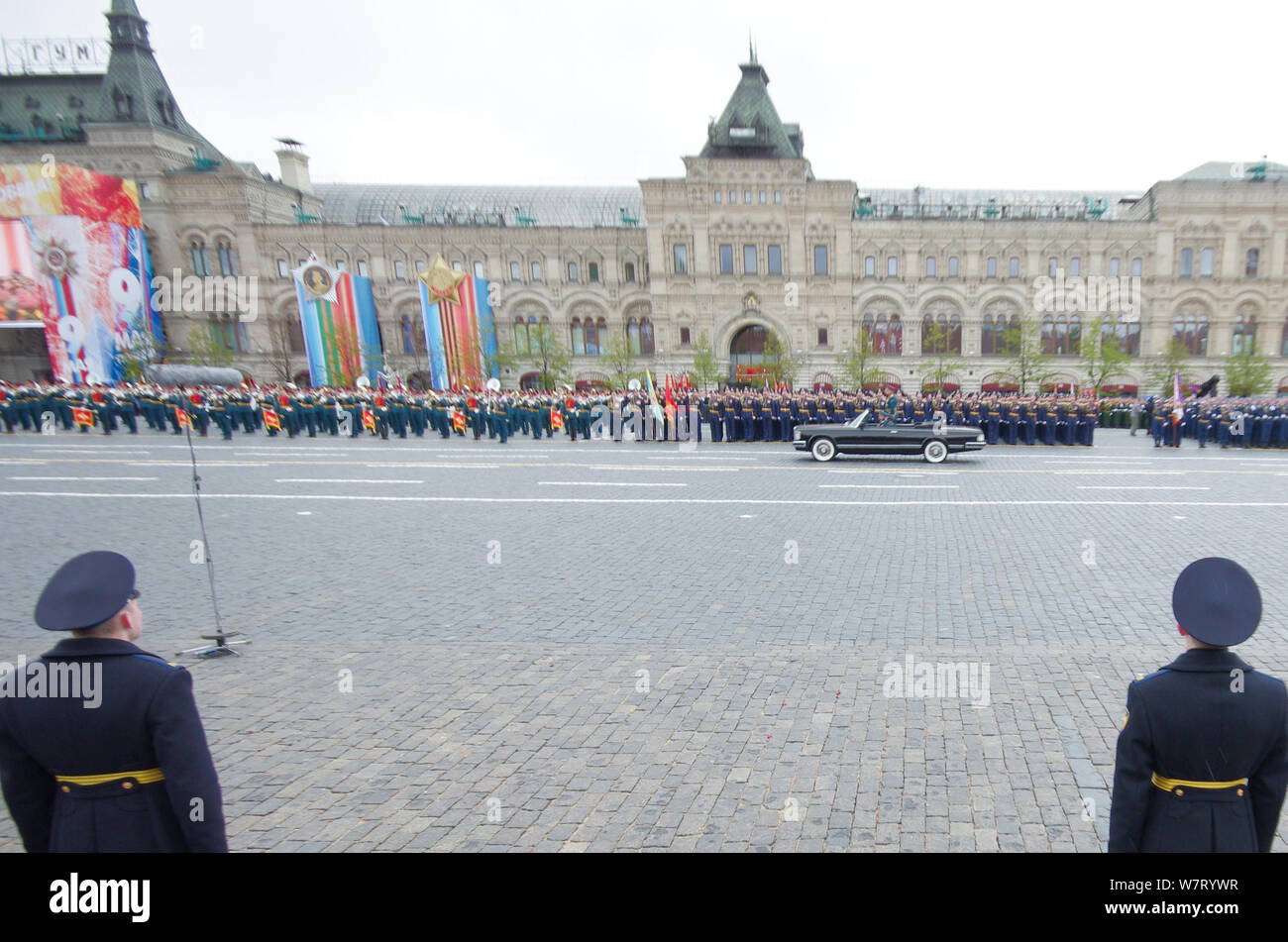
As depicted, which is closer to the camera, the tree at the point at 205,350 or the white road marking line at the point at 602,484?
the white road marking line at the point at 602,484

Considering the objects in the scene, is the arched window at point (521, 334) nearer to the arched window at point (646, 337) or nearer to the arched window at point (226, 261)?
the arched window at point (646, 337)

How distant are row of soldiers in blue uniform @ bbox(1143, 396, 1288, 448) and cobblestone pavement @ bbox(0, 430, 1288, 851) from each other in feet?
35.1

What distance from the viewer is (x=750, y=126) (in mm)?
45625

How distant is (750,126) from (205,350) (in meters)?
41.8

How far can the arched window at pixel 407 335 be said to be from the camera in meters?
48.5

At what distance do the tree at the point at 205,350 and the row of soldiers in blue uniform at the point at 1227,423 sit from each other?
52.6 meters

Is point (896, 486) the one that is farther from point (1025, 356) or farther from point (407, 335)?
point (407, 335)

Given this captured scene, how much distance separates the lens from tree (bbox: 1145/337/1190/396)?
42.5 m

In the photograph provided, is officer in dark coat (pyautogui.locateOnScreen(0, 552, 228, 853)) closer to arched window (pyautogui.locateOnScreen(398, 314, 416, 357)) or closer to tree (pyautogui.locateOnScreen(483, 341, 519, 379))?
tree (pyautogui.locateOnScreen(483, 341, 519, 379))

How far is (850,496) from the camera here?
12.8m

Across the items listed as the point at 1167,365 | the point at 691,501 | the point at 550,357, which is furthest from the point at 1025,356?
the point at 691,501

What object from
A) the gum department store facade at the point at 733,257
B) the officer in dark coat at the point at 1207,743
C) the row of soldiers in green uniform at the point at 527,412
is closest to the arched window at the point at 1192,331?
the gum department store facade at the point at 733,257

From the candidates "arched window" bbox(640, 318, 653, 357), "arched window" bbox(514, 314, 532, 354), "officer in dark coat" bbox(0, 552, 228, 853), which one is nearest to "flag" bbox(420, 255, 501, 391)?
"arched window" bbox(514, 314, 532, 354)

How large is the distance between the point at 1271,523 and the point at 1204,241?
48561mm
